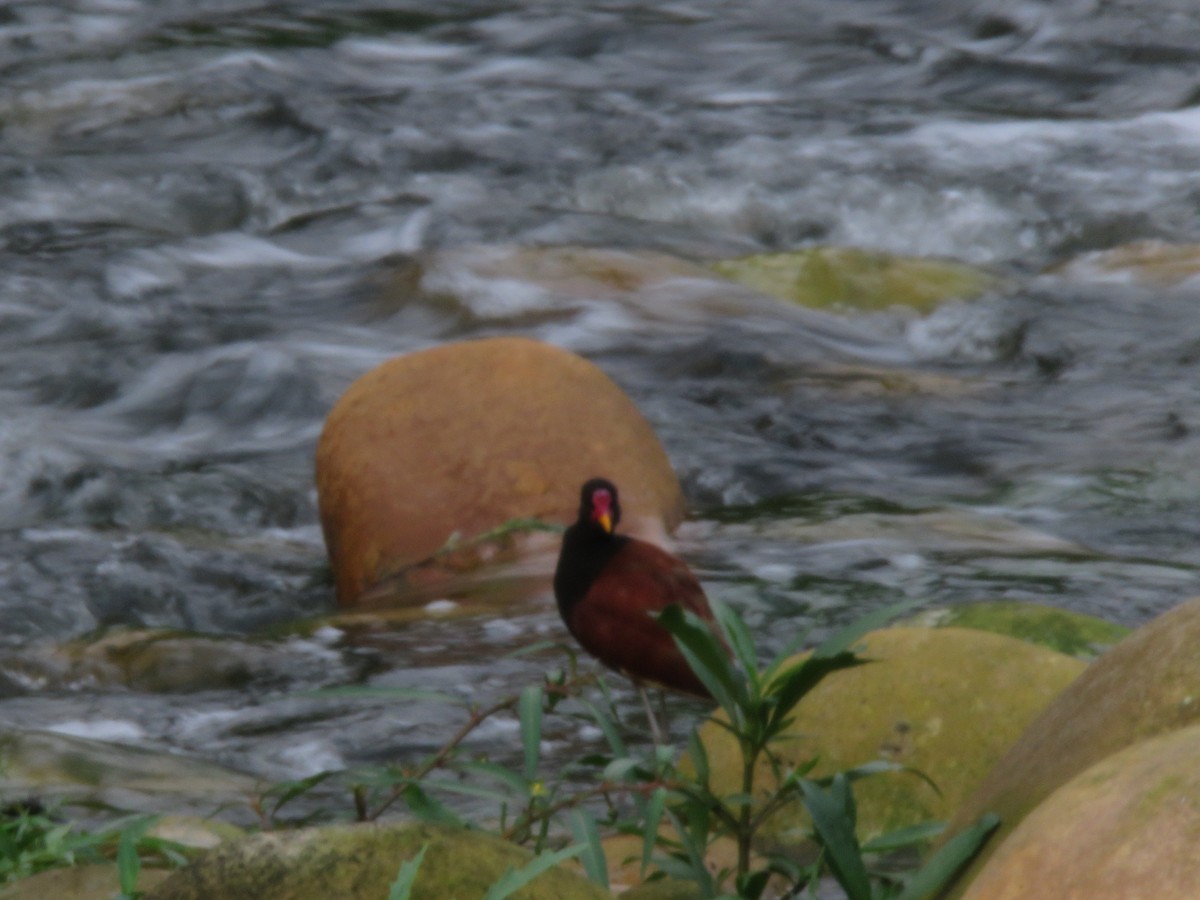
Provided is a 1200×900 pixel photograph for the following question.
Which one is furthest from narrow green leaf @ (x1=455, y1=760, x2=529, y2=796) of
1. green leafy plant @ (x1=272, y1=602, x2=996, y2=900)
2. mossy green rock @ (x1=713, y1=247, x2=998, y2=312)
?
mossy green rock @ (x1=713, y1=247, x2=998, y2=312)

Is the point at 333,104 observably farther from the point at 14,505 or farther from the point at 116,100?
the point at 14,505

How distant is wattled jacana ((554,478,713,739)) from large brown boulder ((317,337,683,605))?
191 cm

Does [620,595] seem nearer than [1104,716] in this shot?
No

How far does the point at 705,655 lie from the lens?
2082mm

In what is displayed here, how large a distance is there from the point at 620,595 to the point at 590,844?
101cm

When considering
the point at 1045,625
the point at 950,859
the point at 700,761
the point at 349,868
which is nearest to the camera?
the point at 349,868

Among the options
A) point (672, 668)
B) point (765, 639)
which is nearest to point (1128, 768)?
point (672, 668)

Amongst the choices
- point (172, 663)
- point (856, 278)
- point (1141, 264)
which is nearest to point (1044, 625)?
point (172, 663)

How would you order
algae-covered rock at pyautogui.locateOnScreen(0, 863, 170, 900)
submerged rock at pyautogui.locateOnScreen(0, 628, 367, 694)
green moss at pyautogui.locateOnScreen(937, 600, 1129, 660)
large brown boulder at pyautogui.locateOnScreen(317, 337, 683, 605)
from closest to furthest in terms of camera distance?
algae-covered rock at pyautogui.locateOnScreen(0, 863, 170, 900) < green moss at pyautogui.locateOnScreen(937, 600, 1129, 660) < submerged rock at pyautogui.locateOnScreen(0, 628, 367, 694) < large brown boulder at pyautogui.locateOnScreen(317, 337, 683, 605)

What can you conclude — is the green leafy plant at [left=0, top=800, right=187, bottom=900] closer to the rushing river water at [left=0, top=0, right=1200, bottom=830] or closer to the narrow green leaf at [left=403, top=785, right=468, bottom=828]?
the narrow green leaf at [left=403, top=785, right=468, bottom=828]

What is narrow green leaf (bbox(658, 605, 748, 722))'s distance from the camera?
81.2 inches

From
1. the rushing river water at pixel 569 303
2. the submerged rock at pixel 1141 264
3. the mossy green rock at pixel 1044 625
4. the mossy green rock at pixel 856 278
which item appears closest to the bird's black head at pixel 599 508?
the mossy green rock at pixel 1044 625

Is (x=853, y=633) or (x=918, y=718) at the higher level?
(x=853, y=633)

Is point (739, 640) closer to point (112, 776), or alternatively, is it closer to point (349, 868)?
point (349, 868)
